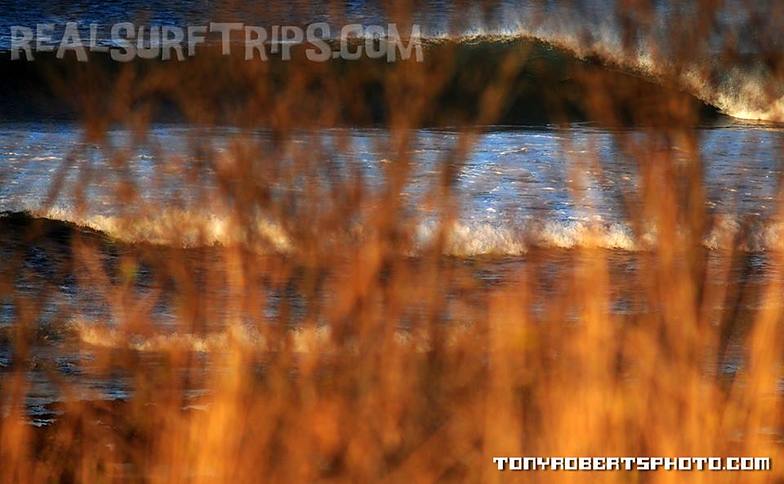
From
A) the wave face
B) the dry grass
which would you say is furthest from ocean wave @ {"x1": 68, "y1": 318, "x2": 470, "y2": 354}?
the wave face

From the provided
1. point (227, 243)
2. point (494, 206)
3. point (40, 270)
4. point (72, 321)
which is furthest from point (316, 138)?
point (494, 206)

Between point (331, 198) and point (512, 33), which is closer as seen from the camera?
point (331, 198)

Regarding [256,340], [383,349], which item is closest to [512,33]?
[256,340]

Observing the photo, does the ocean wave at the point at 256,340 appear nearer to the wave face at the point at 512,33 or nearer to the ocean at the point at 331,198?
the ocean at the point at 331,198

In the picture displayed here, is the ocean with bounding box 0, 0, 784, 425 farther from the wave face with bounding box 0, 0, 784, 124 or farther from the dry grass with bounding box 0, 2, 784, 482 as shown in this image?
the wave face with bounding box 0, 0, 784, 124

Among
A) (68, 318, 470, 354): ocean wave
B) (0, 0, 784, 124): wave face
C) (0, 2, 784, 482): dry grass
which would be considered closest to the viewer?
(0, 2, 784, 482): dry grass

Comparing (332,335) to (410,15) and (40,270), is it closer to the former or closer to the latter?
(410,15)

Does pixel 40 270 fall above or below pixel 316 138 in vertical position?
below

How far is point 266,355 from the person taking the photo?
2.39 m

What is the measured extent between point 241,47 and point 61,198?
2.90 metres

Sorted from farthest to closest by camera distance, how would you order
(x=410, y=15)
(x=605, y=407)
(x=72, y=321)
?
(x=72, y=321) < (x=410, y=15) < (x=605, y=407)

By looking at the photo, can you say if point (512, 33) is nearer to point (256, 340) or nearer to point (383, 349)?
point (256, 340)

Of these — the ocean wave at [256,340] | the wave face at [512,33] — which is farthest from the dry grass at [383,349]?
the wave face at [512,33]

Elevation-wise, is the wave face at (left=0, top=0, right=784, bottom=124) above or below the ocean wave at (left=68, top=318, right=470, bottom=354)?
below
